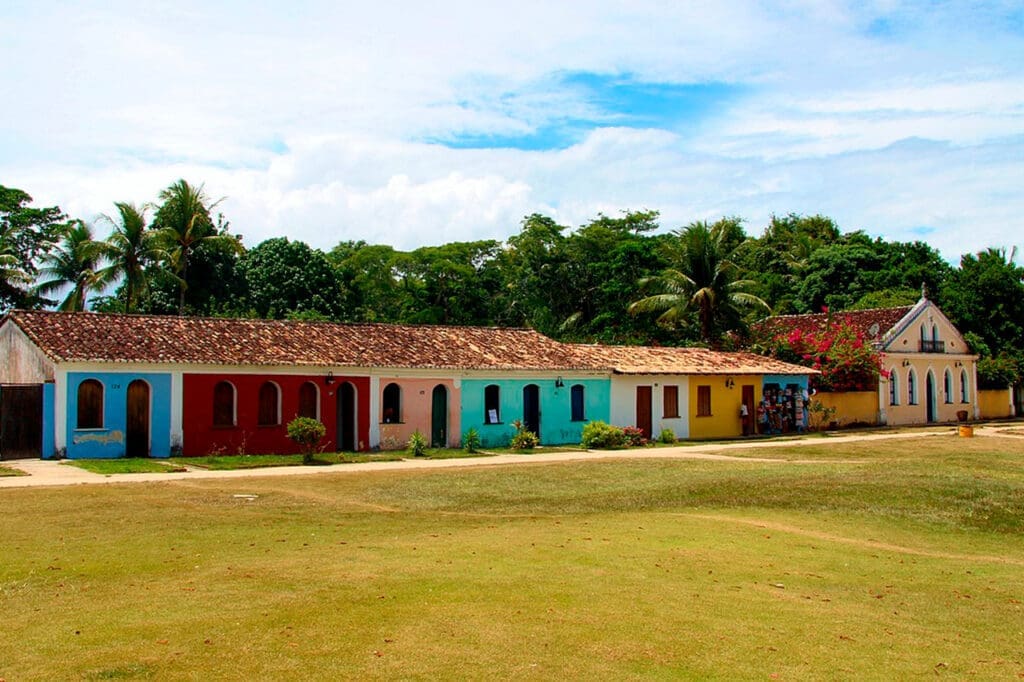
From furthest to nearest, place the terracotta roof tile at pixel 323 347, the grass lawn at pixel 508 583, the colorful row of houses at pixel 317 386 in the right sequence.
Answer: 1. the terracotta roof tile at pixel 323 347
2. the colorful row of houses at pixel 317 386
3. the grass lawn at pixel 508 583

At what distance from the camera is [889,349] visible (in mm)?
46062

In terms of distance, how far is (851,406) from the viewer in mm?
44219

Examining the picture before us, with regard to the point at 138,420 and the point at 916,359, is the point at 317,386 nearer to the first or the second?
the point at 138,420

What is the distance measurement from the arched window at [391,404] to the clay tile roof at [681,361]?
7742mm

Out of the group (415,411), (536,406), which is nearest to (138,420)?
(415,411)

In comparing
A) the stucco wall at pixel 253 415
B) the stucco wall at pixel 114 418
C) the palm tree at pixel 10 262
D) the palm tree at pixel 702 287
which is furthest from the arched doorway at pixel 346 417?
the palm tree at pixel 702 287

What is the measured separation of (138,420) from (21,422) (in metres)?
2.80

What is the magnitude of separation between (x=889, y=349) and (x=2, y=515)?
1594 inches

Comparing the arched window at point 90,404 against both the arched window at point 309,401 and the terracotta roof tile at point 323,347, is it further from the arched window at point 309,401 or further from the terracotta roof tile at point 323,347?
the arched window at point 309,401

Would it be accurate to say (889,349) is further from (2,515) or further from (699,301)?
(2,515)

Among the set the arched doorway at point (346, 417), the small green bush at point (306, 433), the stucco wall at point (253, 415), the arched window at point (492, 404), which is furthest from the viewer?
the arched window at point (492, 404)

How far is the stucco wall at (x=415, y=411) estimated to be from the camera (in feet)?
99.0

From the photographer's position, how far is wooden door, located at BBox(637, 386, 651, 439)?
35.8 m

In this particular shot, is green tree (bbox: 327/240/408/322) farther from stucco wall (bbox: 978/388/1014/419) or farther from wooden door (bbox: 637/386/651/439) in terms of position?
stucco wall (bbox: 978/388/1014/419)
